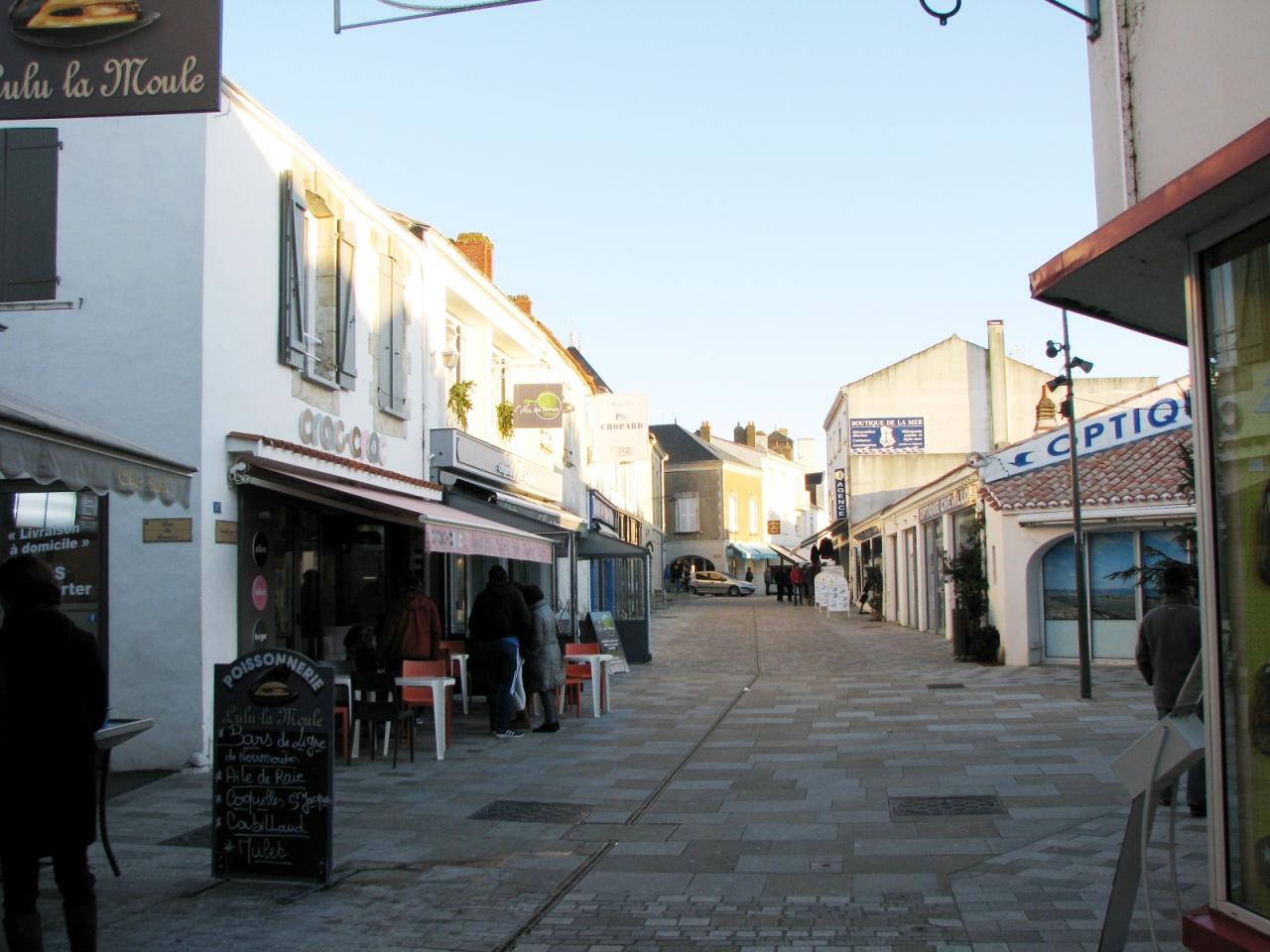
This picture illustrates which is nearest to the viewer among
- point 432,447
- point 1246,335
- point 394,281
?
point 1246,335

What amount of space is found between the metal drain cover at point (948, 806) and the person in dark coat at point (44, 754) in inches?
206

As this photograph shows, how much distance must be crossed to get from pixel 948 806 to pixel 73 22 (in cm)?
696

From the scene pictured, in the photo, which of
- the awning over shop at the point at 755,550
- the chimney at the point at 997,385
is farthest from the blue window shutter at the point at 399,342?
the awning over shop at the point at 755,550

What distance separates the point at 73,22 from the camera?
5.82m

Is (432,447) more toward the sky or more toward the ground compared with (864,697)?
more toward the sky

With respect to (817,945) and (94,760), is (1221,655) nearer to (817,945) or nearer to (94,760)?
(817,945)

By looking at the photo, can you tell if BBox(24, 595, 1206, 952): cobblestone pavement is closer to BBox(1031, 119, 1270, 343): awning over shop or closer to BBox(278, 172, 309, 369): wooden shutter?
BBox(1031, 119, 1270, 343): awning over shop

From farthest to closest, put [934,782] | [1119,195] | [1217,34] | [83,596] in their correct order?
1. [83,596]
2. [934,782]
3. [1119,195]
4. [1217,34]

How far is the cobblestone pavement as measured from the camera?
18.6ft

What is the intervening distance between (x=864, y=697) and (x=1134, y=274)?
10.8 m

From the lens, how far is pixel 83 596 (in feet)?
33.8

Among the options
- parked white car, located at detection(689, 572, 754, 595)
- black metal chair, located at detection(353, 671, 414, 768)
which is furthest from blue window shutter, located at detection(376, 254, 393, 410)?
parked white car, located at detection(689, 572, 754, 595)

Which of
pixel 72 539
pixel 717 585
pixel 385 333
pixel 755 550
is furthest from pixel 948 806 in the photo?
pixel 755 550

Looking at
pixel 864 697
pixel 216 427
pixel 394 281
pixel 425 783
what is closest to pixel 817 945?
pixel 425 783
